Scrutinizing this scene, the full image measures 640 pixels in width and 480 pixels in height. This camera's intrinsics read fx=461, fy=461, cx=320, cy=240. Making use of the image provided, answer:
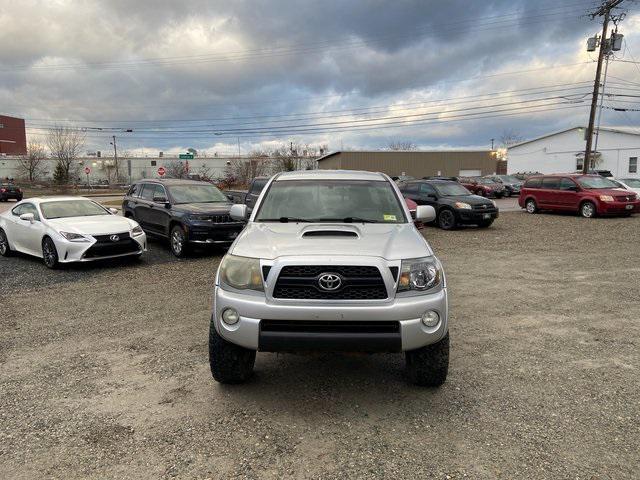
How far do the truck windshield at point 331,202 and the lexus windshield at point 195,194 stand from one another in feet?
21.4

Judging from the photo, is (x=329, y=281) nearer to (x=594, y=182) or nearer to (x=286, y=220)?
(x=286, y=220)

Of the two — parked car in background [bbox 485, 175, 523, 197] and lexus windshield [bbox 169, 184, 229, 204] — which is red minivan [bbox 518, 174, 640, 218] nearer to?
lexus windshield [bbox 169, 184, 229, 204]

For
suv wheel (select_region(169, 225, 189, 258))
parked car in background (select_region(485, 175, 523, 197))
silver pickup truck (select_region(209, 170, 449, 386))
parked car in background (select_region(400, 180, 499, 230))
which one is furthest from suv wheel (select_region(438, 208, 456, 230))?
parked car in background (select_region(485, 175, 523, 197))

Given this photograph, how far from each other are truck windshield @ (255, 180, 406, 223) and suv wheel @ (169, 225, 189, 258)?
5628 millimetres

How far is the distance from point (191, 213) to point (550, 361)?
7771 mm

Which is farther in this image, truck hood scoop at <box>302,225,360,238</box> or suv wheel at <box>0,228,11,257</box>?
suv wheel at <box>0,228,11,257</box>

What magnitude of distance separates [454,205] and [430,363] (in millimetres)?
11970

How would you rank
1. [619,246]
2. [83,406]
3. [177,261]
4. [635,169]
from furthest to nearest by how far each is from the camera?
1. [635,169]
2. [619,246]
3. [177,261]
4. [83,406]

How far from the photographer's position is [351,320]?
10.5ft

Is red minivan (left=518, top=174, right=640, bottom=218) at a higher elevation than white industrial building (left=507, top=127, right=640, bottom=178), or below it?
below

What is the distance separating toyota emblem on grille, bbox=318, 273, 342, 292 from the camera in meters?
3.29

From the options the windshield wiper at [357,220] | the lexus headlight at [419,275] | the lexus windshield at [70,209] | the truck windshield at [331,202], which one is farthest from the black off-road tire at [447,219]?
the lexus headlight at [419,275]

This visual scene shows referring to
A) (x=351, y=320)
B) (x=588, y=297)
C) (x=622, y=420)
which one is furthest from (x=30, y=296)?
(x=588, y=297)

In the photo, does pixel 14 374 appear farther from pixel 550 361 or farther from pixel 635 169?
pixel 635 169
